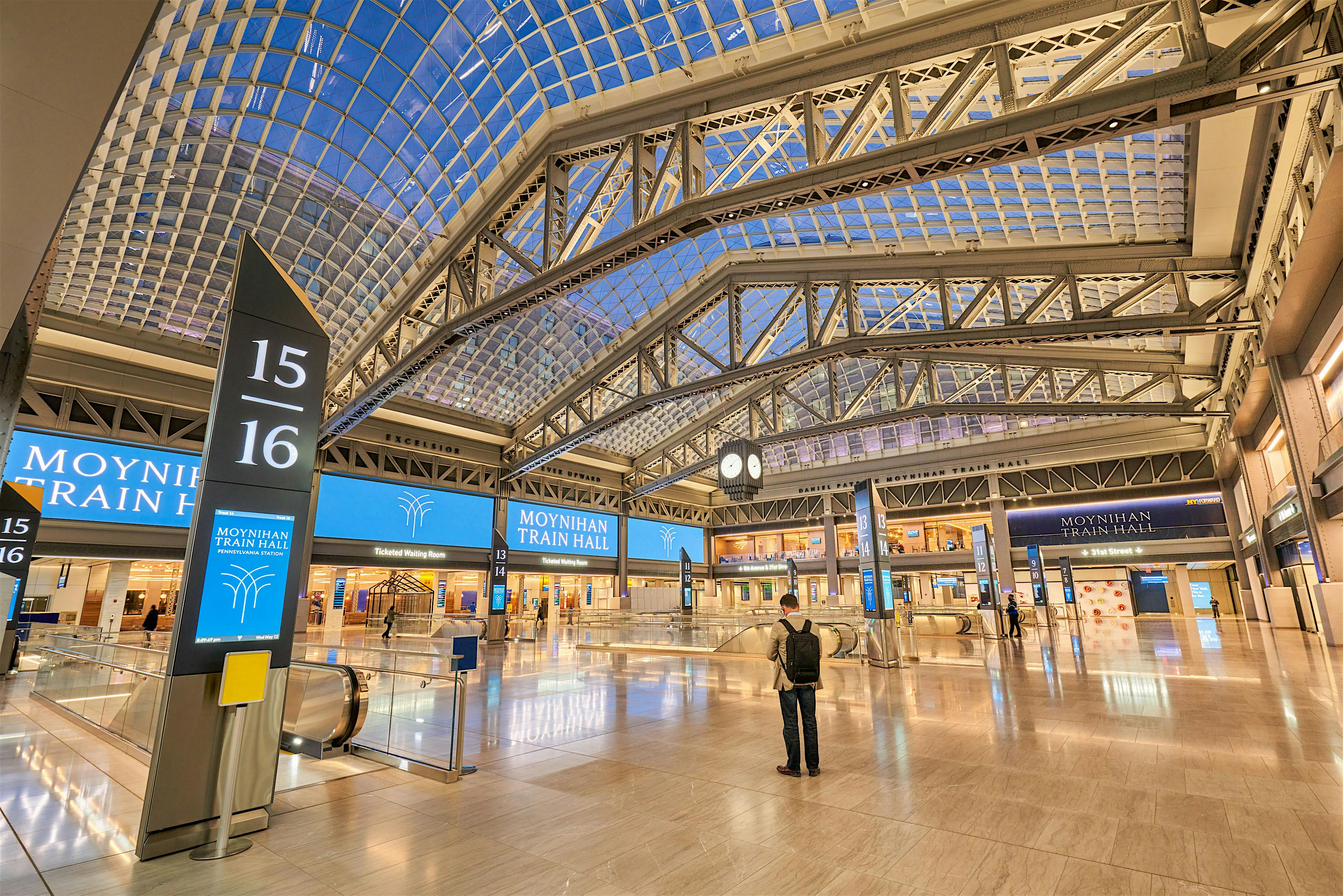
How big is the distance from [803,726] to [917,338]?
1608 centimetres

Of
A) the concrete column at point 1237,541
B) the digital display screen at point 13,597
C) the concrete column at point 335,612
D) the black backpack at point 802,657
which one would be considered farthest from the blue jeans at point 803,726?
the concrete column at point 1237,541

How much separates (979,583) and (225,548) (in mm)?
38141

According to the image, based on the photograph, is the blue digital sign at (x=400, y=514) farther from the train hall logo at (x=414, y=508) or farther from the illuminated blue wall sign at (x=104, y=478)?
the illuminated blue wall sign at (x=104, y=478)

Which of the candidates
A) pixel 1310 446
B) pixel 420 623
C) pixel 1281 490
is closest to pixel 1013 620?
pixel 1310 446

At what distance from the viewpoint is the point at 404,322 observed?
73.5 ft

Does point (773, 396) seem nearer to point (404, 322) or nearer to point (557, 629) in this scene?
point (404, 322)

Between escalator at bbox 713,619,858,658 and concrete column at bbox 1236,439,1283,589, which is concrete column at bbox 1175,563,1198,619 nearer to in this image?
concrete column at bbox 1236,439,1283,589

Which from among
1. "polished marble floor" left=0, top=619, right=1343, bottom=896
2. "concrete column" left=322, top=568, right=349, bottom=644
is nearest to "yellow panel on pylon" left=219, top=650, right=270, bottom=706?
"polished marble floor" left=0, top=619, right=1343, bottom=896

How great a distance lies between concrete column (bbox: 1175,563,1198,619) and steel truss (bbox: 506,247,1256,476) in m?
14.3

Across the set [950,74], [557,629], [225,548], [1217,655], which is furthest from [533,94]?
[557,629]

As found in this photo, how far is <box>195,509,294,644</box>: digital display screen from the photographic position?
536cm

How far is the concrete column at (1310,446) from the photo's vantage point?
709 inches

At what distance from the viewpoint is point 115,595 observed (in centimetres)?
2820

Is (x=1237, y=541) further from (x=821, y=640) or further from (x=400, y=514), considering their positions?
(x=400, y=514)
